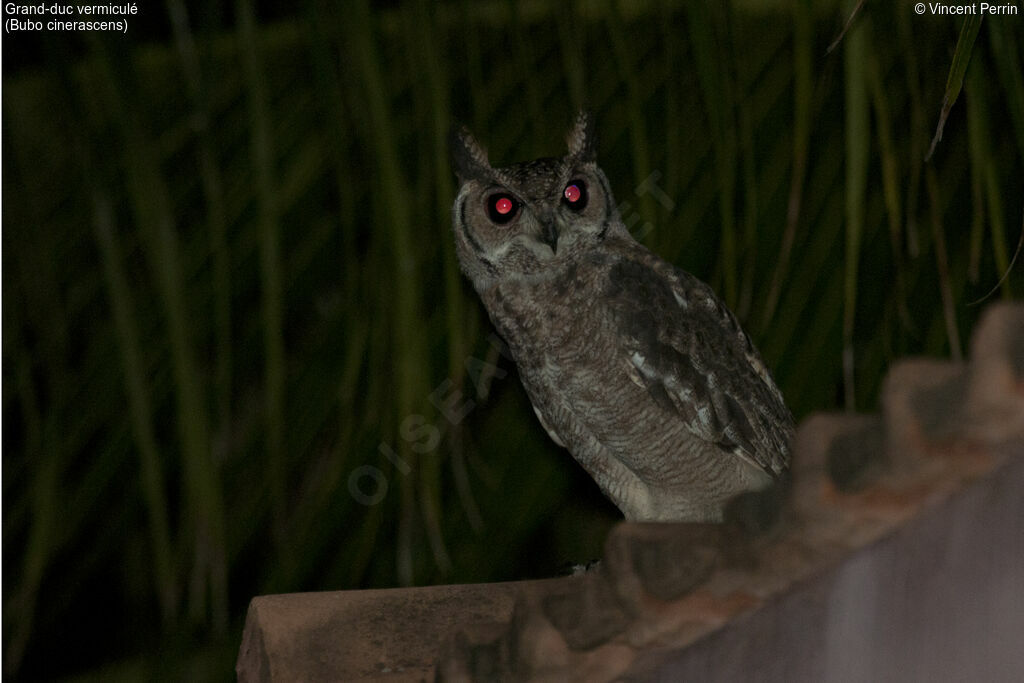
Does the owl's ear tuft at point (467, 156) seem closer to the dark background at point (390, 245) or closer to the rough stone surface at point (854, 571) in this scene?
the dark background at point (390, 245)

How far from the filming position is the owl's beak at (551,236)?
1.54 m

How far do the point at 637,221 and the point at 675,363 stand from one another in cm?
35

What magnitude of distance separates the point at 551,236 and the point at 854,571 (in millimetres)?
903

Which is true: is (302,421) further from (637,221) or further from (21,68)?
(21,68)

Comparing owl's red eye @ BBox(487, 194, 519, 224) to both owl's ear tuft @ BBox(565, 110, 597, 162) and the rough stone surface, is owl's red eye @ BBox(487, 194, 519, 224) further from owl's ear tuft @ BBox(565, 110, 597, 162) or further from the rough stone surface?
the rough stone surface

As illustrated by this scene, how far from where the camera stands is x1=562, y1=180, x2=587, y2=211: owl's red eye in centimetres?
153

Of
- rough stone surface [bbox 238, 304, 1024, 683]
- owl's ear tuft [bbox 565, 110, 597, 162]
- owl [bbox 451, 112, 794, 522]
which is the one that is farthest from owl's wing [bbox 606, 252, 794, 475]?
rough stone surface [bbox 238, 304, 1024, 683]

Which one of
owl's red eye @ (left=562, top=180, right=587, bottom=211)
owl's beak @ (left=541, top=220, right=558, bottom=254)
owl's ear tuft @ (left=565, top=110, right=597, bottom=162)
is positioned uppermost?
owl's ear tuft @ (left=565, top=110, right=597, bottom=162)

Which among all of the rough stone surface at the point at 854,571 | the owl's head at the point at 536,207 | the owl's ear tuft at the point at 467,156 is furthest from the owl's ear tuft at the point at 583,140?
the rough stone surface at the point at 854,571

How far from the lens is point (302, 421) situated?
1.53 metres

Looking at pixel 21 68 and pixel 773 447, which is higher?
pixel 21 68

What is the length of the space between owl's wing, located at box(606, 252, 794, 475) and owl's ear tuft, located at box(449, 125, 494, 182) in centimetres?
21

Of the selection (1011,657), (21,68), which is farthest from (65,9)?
(21,68)

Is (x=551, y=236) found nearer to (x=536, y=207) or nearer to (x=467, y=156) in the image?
(x=536, y=207)
